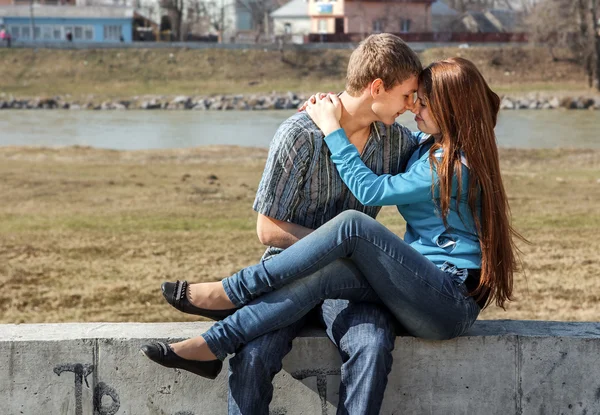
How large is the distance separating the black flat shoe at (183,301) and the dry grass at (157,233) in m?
2.37

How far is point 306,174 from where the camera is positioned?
303 centimetres

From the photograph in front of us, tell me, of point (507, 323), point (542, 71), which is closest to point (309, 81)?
point (542, 71)

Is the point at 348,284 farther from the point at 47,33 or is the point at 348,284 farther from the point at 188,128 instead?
the point at 47,33

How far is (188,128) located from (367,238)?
22.3 meters

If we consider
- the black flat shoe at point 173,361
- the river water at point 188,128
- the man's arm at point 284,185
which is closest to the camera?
the black flat shoe at point 173,361

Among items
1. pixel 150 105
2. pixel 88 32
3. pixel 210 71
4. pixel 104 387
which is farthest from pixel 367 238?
pixel 88 32

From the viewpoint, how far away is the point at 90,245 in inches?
293

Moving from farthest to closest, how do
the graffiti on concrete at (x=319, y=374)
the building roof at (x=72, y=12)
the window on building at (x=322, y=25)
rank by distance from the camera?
1. the window on building at (x=322, y=25)
2. the building roof at (x=72, y=12)
3. the graffiti on concrete at (x=319, y=374)

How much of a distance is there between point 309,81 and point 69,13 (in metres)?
19.0

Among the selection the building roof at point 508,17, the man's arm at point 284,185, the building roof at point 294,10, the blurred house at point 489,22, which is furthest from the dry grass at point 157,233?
the building roof at point 508,17

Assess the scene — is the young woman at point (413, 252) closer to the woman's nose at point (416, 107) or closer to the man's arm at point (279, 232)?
the woman's nose at point (416, 107)

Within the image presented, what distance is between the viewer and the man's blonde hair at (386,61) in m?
2.94

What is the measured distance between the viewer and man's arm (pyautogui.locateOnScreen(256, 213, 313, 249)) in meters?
2.99

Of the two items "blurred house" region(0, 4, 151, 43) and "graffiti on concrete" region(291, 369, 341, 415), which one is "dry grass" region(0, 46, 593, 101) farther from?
"graffiti on concrete" region(291, 369, 341, 415)
